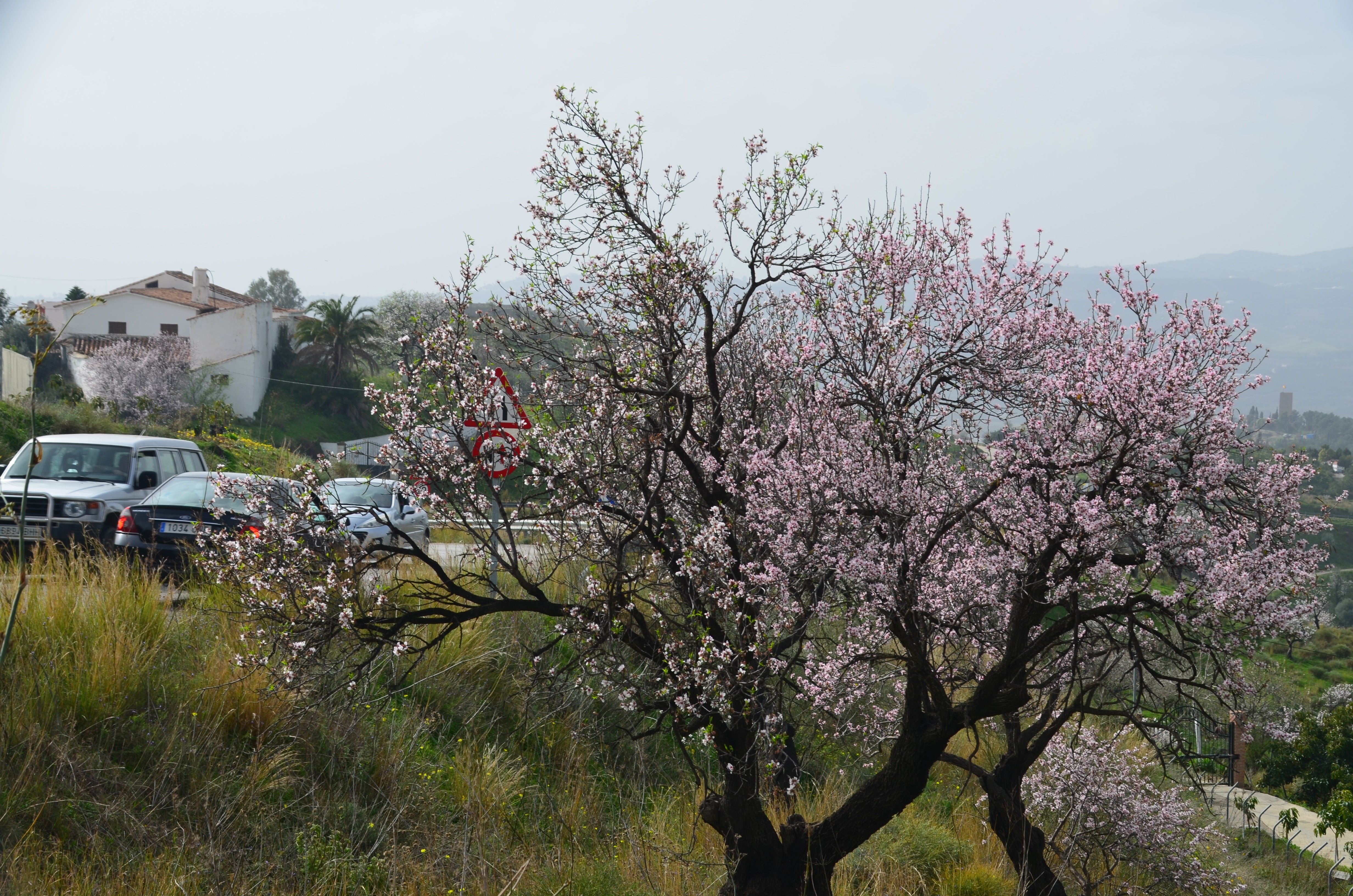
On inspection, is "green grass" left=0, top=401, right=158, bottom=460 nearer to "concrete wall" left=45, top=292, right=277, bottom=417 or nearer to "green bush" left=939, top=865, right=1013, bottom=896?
"concrete wall" left=45, top=292, right=277, bottom=417

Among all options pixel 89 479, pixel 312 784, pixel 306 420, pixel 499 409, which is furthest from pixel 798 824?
pixel 306 420

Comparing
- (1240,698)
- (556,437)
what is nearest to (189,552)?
(556,437)

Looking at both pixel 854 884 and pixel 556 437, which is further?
pixel 854 884

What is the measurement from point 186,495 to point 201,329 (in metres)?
43.2

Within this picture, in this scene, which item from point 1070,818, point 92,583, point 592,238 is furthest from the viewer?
point 1070,818

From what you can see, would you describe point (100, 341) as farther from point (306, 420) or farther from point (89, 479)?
point (89, 479)

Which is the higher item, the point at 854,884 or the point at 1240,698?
the point at 1240,698

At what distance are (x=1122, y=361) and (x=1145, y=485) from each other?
0.56m

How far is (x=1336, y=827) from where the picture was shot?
11062mm

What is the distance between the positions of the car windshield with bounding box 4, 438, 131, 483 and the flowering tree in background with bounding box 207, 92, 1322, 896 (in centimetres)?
734

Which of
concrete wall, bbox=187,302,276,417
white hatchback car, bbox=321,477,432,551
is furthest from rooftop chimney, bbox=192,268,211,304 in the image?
white hatchback car, bbox=321,477,432,551

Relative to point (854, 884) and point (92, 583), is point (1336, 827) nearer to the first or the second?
point (854, 884)

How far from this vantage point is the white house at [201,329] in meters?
47.6

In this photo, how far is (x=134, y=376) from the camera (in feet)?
134
